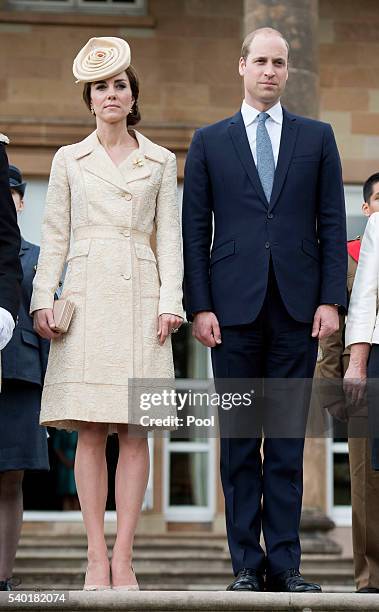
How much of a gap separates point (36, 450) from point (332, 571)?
5.32 m

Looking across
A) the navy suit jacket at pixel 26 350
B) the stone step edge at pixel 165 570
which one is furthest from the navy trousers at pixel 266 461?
the stone step edge at pixel 165 570

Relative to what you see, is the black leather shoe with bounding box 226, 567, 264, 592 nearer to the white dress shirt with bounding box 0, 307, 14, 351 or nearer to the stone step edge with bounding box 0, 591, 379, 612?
the stone step edge with bounding box 0, 591, 379, 612

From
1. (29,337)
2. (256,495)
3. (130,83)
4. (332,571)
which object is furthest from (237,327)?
(332,571)

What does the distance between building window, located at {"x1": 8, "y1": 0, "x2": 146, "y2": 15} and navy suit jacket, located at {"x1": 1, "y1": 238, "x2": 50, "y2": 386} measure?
6980mm

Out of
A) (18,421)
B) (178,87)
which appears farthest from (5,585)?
(178,87)

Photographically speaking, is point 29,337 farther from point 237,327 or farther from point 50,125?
point 50,125

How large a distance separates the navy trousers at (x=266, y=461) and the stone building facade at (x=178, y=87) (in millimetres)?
7064

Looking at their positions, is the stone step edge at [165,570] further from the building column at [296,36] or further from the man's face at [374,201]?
the man's face at [374,201]

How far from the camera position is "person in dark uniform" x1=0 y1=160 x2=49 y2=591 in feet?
25.2

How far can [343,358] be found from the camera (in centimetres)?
739

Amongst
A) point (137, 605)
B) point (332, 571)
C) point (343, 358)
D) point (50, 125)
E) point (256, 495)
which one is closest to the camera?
point (137, 605)

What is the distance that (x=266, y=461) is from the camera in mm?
6477

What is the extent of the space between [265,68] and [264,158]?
14.5 inches

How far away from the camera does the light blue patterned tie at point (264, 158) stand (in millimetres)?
6668
